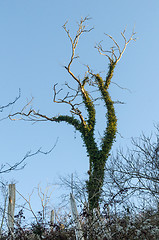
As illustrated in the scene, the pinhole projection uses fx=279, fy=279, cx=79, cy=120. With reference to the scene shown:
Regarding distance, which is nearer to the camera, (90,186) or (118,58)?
(90,186)

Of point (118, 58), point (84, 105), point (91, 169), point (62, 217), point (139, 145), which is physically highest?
point (118, 58)

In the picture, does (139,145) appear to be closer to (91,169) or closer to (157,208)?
(157,208)

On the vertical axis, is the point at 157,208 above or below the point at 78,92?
below

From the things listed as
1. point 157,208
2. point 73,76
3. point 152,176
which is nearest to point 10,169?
point 152,176

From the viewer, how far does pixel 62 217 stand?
11906mm

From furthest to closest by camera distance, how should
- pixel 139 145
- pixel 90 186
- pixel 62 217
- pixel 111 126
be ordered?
pixel 111 126 < pixel 90 186 < pixel 62 217 < pixel 139 145

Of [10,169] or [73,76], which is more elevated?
[73,76]

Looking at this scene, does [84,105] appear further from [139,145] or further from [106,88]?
[139,145]

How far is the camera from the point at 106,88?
1561 cm

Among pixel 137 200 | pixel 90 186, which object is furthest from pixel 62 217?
pixel 137 200

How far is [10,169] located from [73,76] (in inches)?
437

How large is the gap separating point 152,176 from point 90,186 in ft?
16.3

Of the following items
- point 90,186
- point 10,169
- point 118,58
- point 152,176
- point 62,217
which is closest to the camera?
point 10,169

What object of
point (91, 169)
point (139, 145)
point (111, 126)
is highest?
point (111, 126)
